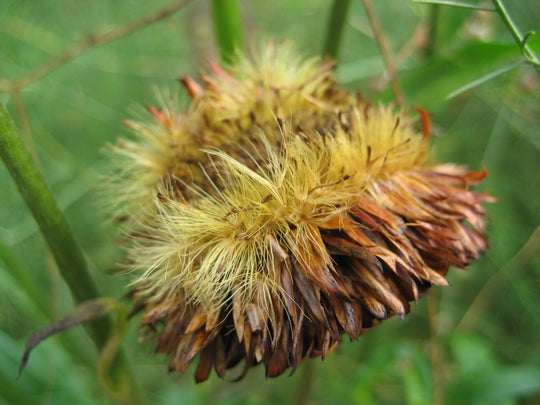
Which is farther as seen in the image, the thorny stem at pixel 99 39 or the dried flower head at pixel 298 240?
the thorny stem at pixel 99 39

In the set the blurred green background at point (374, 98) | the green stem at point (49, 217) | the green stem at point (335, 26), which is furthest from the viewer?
the blurred green background at point (374, 98)

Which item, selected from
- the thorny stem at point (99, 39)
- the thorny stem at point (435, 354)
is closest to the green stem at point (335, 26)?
the thorny stem at point (99, 39)

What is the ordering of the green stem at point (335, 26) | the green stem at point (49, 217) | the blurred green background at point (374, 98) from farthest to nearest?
the blurred green background at point (374, 98), the green stem at point (335, 26), the green stem at point (49, 217)

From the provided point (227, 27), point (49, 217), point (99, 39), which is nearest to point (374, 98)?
point (227, 27)

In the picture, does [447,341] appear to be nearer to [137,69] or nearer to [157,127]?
[157,127]

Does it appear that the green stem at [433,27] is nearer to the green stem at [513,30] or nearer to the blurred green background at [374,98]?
the blurred green background at [374,98]

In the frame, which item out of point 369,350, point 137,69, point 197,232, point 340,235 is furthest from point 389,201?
point 137,69

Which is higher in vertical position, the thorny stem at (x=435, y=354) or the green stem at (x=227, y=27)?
the green stem at (x=227, y=27)

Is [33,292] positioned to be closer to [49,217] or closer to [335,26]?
[49,217]
